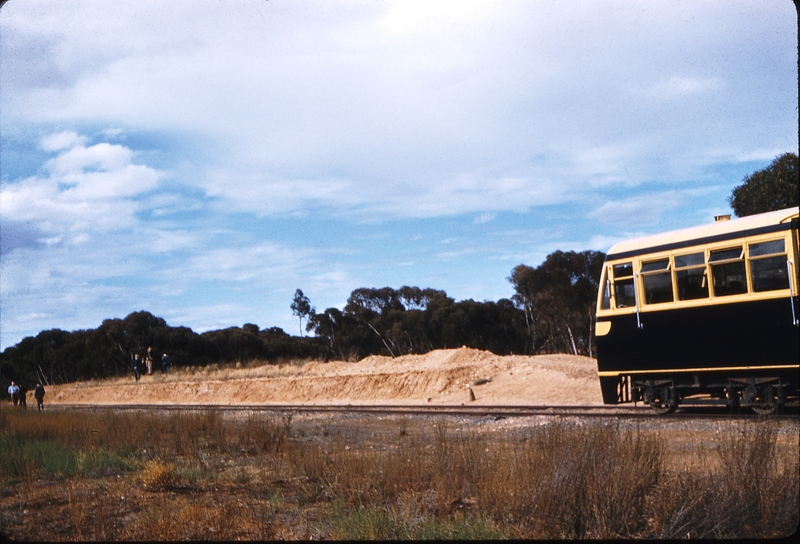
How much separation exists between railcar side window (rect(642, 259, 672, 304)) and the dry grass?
12.7 feet

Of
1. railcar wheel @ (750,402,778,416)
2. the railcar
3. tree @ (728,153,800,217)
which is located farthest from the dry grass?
tree @ (728,153,800,217)

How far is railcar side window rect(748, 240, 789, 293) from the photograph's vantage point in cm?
1252

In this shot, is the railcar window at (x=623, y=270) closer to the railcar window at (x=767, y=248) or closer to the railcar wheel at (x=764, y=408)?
the railcar window at (x=767, y=248)

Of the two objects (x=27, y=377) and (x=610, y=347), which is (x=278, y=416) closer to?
(x=610, y=347)

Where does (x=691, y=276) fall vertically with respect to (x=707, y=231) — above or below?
below

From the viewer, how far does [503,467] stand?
8.13 m

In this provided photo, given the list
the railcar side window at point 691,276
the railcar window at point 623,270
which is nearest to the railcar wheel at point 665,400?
the railcar side window at point 691,276

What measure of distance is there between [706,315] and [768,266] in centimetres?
144

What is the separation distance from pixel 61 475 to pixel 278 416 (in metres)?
9.52

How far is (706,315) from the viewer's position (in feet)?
44.8

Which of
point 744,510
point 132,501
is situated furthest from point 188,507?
point 744,510

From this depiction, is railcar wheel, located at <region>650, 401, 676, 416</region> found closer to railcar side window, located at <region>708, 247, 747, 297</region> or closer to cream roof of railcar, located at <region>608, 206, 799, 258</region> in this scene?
railcar side window, located at <region>708, 247, 747, 297</region>

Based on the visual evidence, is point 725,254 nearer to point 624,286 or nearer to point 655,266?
point 655,266

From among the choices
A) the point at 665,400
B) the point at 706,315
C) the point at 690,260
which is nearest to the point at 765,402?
the point at 706,315
